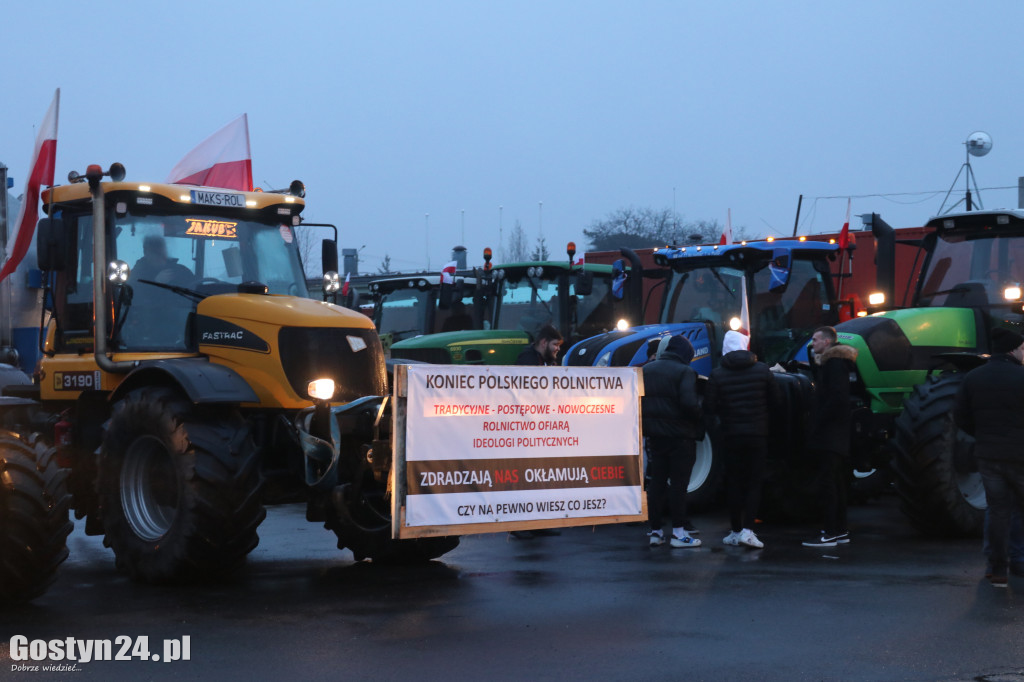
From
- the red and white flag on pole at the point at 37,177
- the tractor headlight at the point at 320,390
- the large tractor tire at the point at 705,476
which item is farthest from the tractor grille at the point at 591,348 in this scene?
the red and white flag on pole at the point at 37,177

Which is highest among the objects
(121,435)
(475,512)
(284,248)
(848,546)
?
(284,248)

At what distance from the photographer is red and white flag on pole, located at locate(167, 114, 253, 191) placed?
462 inches

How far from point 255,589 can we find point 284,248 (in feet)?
10.1

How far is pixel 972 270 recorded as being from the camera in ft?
40.4

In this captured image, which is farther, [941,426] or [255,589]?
[941,426]

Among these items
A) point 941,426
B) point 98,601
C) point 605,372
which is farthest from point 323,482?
point 941,426

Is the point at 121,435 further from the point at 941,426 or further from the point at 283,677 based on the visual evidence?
the point at 941,426

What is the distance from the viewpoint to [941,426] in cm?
1063

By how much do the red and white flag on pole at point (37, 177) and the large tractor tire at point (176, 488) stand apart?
1937 millimetres

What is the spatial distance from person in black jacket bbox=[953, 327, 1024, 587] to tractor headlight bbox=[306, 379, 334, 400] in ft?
15.6

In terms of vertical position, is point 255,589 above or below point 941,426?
below

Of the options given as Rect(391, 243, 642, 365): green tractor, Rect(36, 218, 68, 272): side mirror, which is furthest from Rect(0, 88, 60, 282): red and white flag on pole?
Rect(391, 243, 642, 365): green tractor

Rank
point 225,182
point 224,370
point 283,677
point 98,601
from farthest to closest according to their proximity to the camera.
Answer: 1. point 225,182
2. point 224,370
3. point 98,601
4. point 283,677

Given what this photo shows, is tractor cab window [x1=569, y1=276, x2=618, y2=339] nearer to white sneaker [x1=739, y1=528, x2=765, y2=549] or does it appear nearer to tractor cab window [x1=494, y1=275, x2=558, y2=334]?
tractor cab window [x1=494, y1=275, x2=558, y2=334]
